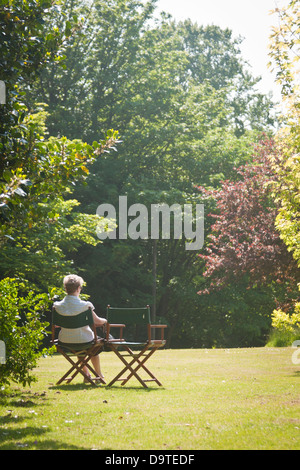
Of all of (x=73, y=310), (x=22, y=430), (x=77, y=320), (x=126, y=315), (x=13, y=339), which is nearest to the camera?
(x=22, y=430)

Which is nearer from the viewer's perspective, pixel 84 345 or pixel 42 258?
pixel 84 345

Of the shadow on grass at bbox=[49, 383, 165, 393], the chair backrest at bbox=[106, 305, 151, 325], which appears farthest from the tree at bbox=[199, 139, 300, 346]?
the shadow on grass at bbox=[49, 383, 165, 393]

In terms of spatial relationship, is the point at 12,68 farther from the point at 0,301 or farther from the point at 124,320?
the point at 124,320

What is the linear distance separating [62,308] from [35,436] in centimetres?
348

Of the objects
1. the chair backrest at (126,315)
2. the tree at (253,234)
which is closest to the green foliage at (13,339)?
the chair backrest at (126,315)

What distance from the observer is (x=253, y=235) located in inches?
758

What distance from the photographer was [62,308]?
843cm

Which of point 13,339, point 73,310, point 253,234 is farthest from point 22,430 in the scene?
point 253,234

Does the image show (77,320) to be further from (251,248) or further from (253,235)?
(253,235)

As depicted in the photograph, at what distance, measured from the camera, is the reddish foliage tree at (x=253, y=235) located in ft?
57.9

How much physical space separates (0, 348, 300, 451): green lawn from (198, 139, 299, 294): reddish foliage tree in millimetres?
8027

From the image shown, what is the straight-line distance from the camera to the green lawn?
4.77m

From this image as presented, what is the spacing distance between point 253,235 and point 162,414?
1374 cm
